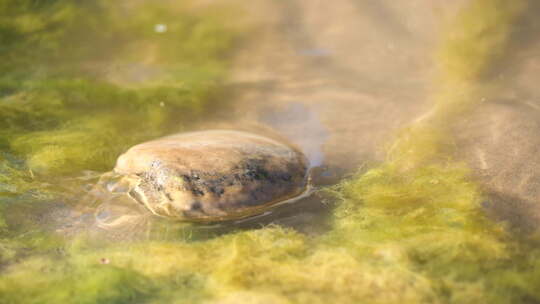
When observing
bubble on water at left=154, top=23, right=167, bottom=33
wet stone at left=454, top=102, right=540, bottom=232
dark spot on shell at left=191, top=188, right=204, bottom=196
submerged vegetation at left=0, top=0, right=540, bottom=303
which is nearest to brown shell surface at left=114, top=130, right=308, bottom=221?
dark spot on shell at left=191, top=188, right=204, bottom=196

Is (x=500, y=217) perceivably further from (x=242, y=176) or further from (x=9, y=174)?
(x=9, y=174)

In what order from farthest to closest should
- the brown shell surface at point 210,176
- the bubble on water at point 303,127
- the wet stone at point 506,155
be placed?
the bubble on water at point 303,127, the brown shell surface at point 210,176, the wet stone at point 506,155

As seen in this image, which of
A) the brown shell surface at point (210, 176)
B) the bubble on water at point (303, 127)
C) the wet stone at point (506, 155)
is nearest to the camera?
the wet stone at point (506, 155)

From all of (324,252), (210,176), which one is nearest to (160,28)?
(210,176)

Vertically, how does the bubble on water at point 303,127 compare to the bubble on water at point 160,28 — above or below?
below

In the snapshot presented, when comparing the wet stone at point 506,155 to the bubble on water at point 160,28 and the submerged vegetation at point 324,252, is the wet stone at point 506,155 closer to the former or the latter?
the submerged vegetation at point 324,252

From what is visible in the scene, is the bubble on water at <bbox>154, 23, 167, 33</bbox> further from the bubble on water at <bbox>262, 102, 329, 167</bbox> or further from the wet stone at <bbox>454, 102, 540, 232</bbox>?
the wet stone at <bbox>454, 102, 540, 232</bbox>

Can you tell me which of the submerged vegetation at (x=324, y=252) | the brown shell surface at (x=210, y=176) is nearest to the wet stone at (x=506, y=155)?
the submerged vegetation at (x=324, y=252)

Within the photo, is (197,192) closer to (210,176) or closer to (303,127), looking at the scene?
(210,176)
